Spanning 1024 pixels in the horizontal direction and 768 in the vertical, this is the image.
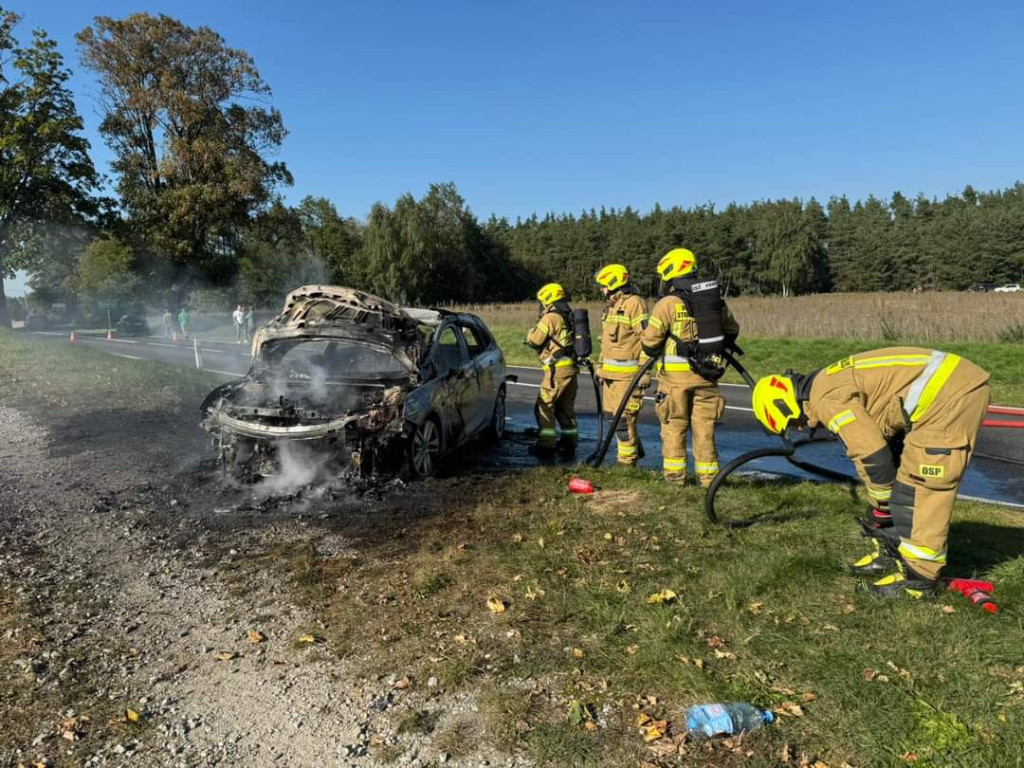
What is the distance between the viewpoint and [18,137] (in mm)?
25656

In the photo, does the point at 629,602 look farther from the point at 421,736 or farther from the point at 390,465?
the point at 390,465

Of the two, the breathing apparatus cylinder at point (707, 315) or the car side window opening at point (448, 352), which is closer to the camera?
the breathing apparatus cylinder at point (707, 315)

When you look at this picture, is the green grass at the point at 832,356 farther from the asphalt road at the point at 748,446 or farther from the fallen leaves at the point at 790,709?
the fallen leaves at the point at 790,709

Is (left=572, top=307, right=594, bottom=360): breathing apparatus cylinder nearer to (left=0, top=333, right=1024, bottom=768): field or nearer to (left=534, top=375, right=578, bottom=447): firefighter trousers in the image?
(left=534, top=375, right=578, bottom=447): firefighter trousers

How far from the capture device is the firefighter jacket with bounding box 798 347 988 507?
3.62 metres

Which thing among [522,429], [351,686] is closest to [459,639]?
[351,686]

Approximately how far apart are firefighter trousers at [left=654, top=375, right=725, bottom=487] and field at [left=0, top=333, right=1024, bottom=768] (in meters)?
0.26

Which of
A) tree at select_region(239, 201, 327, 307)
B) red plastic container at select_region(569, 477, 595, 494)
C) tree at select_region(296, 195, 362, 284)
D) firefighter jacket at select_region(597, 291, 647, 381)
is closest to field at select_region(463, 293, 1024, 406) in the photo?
firefighter jacket at select_region(597, 291, 647, 381)

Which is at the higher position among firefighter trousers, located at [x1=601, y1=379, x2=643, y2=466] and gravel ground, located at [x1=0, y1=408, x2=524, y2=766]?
firefighter trousers, located at [x1=601, y1=379, x2=643, y2=466]

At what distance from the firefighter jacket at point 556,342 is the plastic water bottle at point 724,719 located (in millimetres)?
5179

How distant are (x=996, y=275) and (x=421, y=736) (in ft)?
289

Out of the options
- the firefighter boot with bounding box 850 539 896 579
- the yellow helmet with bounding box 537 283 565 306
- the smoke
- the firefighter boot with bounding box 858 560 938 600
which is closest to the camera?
the firefighter boot with bounding box 858 560 938 600

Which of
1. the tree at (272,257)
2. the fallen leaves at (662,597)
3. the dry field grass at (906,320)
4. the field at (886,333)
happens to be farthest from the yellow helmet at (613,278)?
the tree at (272,257)

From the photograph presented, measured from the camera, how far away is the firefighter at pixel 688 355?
228 inches
